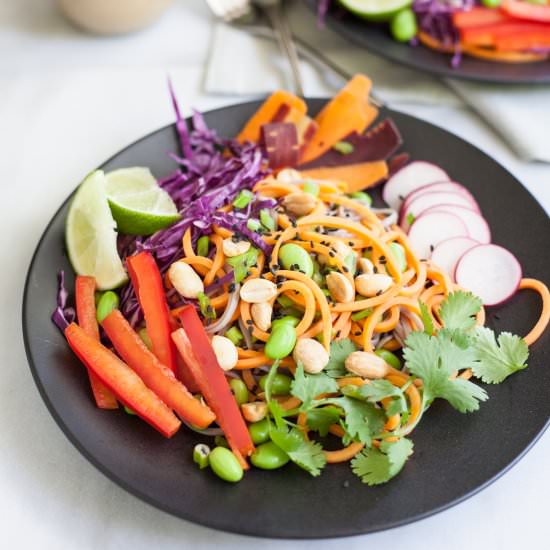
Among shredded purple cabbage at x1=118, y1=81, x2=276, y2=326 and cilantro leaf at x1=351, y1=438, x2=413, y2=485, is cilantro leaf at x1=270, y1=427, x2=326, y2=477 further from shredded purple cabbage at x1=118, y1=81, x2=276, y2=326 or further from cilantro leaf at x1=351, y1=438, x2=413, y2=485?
shredded purple cabbage at x1=118, y1=81, x2=276, y2=326

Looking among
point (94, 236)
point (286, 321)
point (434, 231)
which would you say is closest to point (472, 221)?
point (434, 231)

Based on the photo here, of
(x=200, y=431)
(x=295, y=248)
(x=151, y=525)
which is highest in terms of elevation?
(x=295, y=248)

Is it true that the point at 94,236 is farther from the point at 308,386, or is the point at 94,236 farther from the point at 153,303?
the point at 308,386

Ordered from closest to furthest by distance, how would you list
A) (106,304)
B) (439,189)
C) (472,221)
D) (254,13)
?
(106,304) → (472,221) → (439,189) → (254,13)

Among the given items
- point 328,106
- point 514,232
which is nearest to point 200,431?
point 514,232

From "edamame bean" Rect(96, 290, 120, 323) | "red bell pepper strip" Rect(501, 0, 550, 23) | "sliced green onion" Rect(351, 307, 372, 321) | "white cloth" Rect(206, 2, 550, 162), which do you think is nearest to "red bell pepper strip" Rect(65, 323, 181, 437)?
"edamame bean" Rect(96, 290, 120, 323)

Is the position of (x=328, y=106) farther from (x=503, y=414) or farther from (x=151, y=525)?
(x=151, y=525)

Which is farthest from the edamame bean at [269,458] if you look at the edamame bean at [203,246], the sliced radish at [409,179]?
the sliced radish at [409,179]
